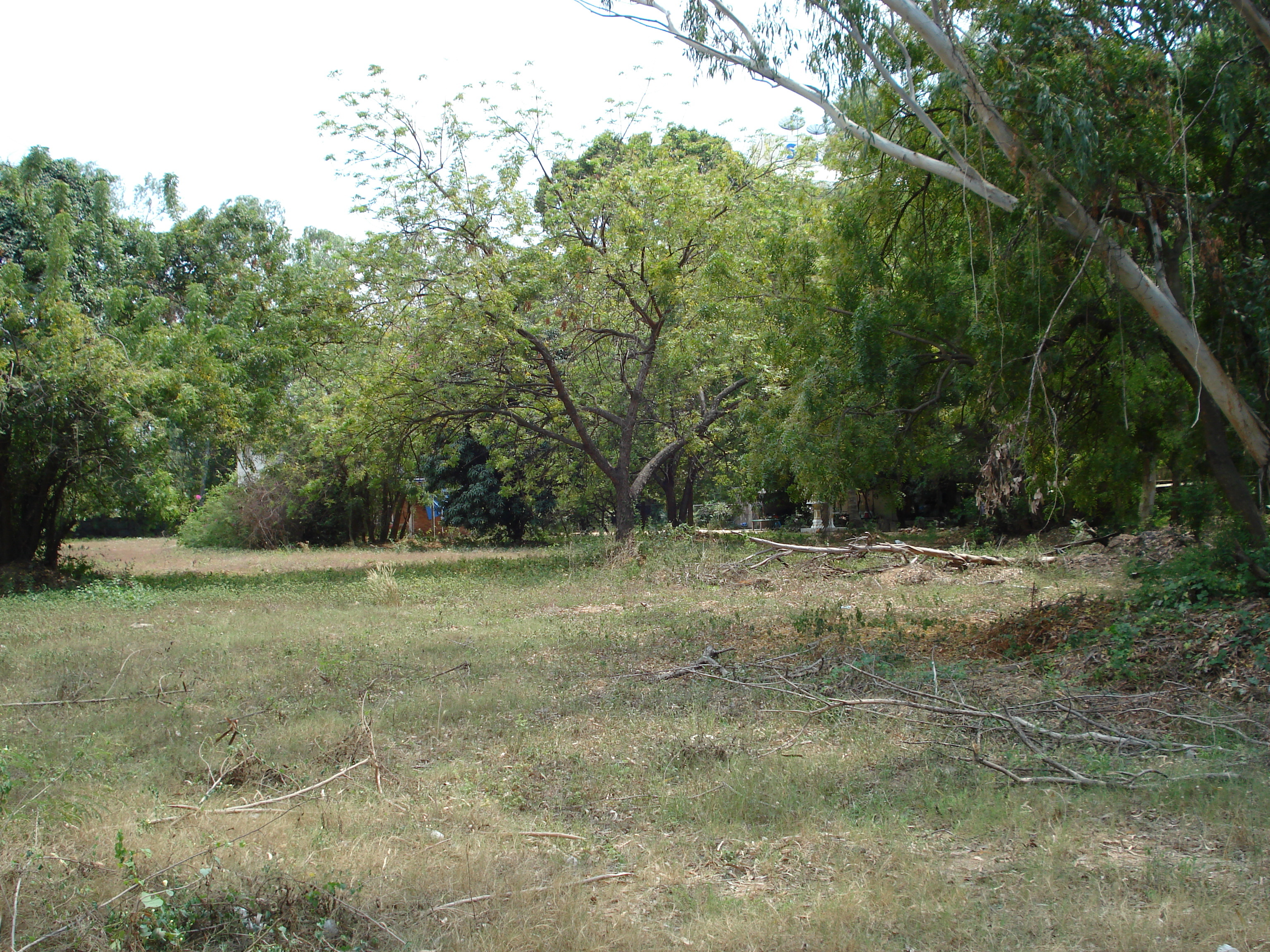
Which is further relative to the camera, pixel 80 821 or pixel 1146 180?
pixel 1146 180

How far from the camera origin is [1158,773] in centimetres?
546

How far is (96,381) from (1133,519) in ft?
55.3

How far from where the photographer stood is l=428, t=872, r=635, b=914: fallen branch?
13.6ft

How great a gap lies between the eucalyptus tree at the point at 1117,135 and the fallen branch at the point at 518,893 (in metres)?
5.92

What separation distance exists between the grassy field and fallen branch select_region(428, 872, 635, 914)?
0.02 metres

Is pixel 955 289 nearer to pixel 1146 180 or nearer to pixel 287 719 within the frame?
pixel 1146 180

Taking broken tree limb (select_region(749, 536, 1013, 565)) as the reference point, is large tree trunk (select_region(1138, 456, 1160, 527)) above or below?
above

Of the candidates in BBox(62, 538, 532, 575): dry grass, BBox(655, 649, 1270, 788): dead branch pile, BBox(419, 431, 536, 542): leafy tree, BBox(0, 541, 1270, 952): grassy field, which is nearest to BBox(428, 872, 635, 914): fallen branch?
BBox(0, 541, 1270, 952): grassy field

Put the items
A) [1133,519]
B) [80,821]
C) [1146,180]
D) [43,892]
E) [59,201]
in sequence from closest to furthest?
[43,892], [80,821], [1146,180], [1133,519], [59,201]

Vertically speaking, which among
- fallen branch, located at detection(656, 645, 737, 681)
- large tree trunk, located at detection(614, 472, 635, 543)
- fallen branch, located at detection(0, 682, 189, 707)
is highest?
large tree trunk, located at detection(614, 472, 635, 543)

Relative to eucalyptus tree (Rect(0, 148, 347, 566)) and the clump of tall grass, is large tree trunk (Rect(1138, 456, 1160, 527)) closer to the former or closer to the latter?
the clump of tall grass

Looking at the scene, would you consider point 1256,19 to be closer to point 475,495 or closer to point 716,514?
point 475,495

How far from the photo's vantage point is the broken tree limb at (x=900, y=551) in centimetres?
1670

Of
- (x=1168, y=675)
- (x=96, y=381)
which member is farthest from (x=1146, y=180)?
(x=96, y=381)
